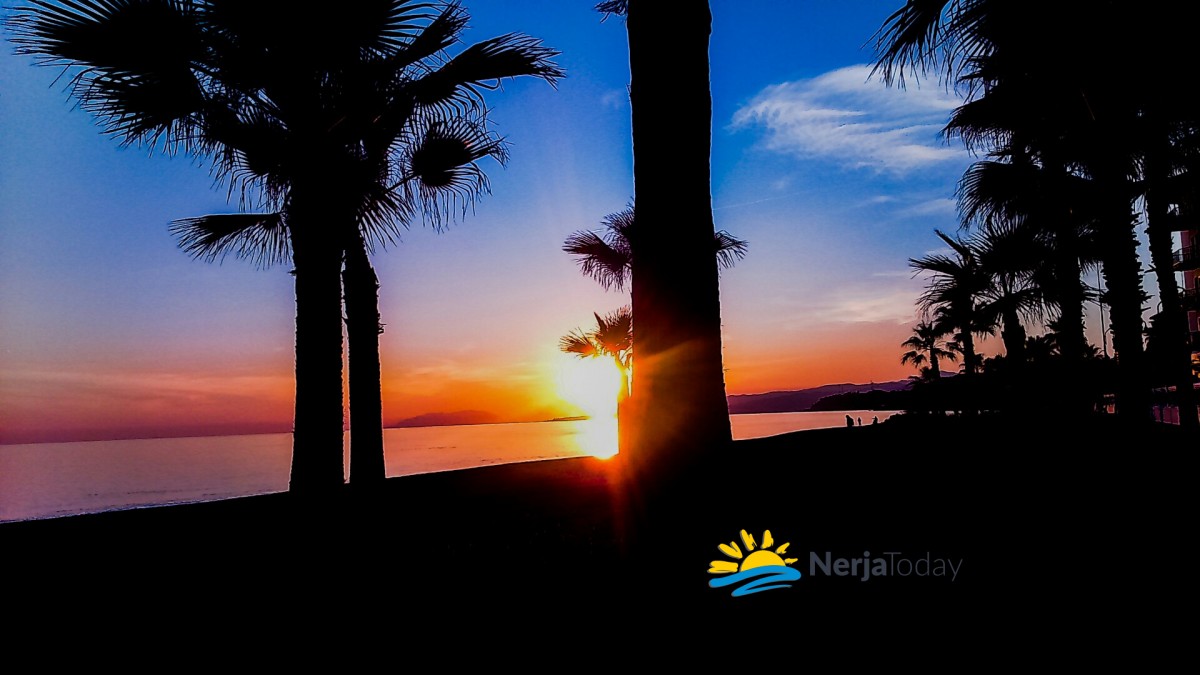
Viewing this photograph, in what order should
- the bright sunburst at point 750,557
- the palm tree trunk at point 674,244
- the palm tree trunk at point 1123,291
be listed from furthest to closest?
the palm tree trunk at point 1123,291 → the palm tree trunk at point 674,244 → the bright sunburst at point 750,557

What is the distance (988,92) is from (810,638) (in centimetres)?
1119

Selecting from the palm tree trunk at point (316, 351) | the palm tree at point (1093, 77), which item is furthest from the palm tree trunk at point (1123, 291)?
the palm tree trunk at point (316, 351)

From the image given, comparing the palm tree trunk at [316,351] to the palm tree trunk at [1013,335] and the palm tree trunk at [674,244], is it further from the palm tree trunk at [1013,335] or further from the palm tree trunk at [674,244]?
the palm tree trunk at [1013,335]

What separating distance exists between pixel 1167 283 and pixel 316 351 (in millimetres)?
16027

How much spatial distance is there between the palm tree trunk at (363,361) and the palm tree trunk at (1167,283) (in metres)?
12.7

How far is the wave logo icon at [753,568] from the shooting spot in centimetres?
308

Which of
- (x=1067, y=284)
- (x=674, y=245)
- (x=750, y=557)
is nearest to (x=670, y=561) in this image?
(x=750, y=557)

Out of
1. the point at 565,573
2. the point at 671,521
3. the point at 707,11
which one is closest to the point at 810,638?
the point at 671,521

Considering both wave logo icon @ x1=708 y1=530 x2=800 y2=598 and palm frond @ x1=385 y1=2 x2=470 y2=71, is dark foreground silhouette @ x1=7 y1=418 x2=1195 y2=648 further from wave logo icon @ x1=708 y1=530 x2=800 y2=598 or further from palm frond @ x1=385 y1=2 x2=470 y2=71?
palm frond @ x1=385 y1=2 x2=470 y2=71

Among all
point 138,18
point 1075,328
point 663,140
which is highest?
point 138,18

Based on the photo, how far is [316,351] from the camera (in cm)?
586

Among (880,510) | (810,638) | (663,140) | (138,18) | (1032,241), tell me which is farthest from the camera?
(1032,241)

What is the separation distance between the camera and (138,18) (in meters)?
5.02

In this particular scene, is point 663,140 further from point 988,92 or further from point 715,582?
point 988,92
